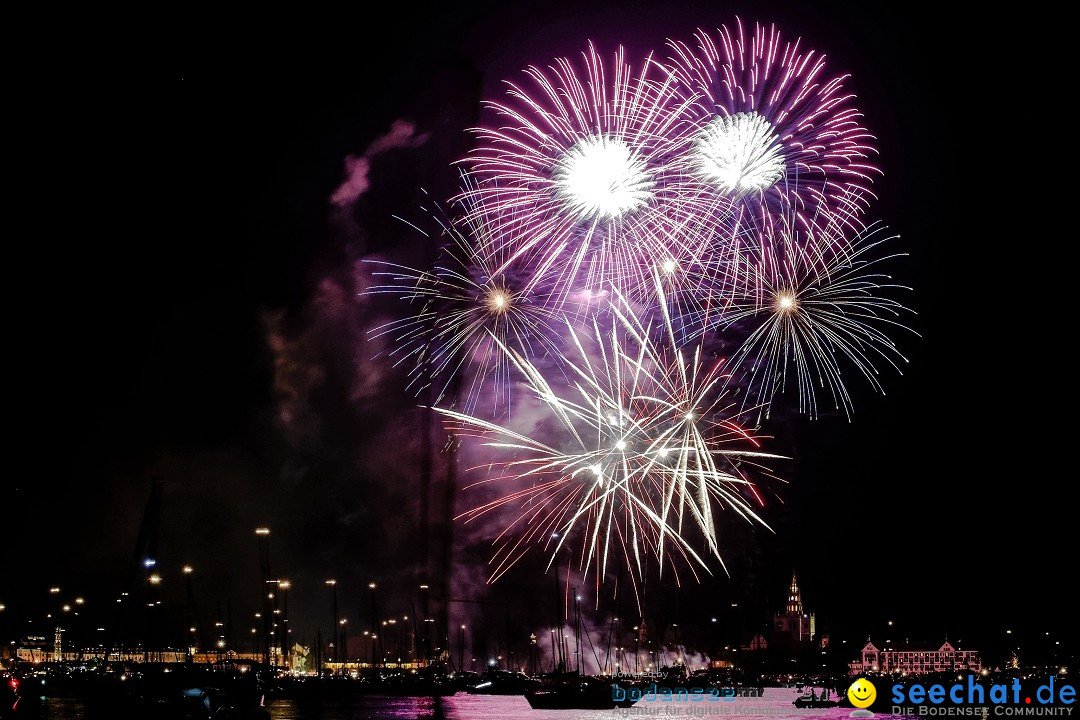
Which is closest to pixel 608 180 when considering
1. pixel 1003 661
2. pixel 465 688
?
pixel 465 688

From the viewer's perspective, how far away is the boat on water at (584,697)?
90.2m

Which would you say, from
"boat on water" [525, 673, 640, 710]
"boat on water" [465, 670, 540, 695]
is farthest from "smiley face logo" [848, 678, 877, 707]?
"boat on water" [465, 670, 540, 695]

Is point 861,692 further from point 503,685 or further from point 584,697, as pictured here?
point 503,685

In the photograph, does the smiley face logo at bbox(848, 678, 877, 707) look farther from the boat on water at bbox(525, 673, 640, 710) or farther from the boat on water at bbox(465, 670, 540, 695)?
the boat on water at bbox(465, 670, 540, 695)

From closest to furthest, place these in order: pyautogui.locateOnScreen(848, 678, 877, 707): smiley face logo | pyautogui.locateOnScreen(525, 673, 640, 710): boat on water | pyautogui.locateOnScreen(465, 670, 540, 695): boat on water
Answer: pyautogui.locateOnScreen(848, 678, 877, 707): smiley face logo, pyautogui.locateOnScreen(525, 673, 640, 710): boat on water, pyautogui.locateOnScreen(465, 670, 540, 695): boat on water

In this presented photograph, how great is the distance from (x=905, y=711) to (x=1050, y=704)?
19.9 metres

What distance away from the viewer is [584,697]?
90812 mm

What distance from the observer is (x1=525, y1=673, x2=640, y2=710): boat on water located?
3551 inches

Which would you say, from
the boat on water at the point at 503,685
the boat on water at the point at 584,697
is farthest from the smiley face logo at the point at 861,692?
the boat on water at the point at 503,685

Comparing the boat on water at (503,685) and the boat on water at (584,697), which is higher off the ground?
the boat on water at (584,697)

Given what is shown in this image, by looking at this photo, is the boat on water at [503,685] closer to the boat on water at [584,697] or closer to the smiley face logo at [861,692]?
the boat on water at [584,697]

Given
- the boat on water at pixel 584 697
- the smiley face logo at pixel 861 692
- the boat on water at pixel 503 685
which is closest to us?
the smiley face logo at pixel 861 692

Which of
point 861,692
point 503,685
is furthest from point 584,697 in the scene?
point 861,692

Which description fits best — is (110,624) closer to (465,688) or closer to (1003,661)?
(465,688)
